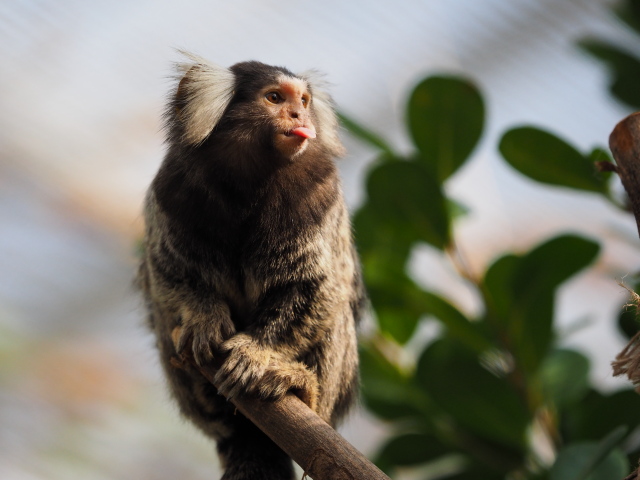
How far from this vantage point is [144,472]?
4777 millimetres

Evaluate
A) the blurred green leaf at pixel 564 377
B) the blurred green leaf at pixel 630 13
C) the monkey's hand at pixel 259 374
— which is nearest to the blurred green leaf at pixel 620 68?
the blurred green leaf at pixel 630 13

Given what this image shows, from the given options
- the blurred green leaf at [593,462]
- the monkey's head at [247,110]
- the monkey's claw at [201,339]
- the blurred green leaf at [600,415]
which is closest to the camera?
the blurred green leaf at [593,462]

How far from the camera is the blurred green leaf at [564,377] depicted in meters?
2.59

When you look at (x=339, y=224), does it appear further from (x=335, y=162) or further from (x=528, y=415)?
(x=528, y=415)

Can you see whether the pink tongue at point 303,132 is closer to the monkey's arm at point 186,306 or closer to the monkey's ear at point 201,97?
the monkey's ear at point 201,97

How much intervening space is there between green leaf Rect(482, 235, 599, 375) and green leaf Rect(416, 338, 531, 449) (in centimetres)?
14

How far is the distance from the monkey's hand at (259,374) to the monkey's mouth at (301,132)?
0.57 m

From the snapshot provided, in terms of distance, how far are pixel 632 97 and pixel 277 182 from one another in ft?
5.74

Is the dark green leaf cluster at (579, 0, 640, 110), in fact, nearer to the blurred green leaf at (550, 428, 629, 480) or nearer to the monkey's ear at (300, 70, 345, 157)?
the monkey's ear at (300, 70, 345, 157)

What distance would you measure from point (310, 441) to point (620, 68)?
2.37 m

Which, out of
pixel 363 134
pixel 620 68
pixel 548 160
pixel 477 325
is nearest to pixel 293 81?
pixel 363 134

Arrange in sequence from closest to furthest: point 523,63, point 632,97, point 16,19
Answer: point 632,97 → point 16,19 → point 523,63

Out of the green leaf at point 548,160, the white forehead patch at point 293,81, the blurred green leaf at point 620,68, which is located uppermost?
the blurred green leaf at point 620,68

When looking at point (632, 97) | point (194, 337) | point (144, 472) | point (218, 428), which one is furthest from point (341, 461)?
point (144, 472)
